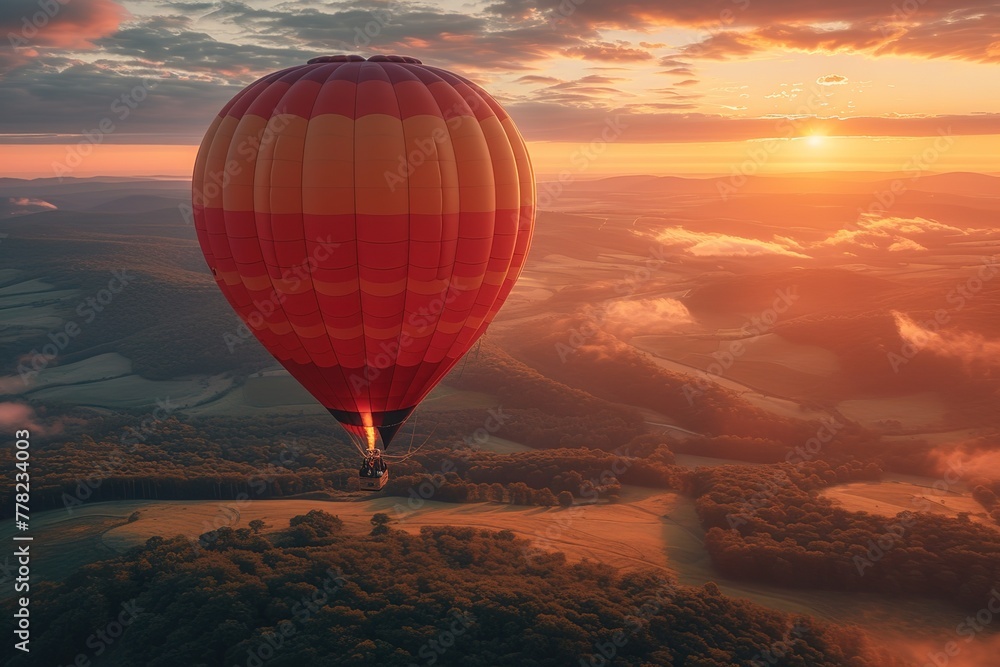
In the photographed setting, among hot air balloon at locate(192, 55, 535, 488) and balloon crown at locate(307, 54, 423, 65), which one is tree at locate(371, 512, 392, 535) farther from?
balloon crown at locate(307, 54, 423, 65)

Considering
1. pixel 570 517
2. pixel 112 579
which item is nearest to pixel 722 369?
pixel 570 517

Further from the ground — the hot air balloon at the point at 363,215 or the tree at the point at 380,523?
the hot air balloon at the point at 363,215

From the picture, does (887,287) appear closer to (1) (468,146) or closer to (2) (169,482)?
(2) (169,482)

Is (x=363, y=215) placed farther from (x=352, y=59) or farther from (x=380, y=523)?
(x=380, y=523)

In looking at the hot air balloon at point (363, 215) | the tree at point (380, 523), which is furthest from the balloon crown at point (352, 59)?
the tree at point (380, 523)

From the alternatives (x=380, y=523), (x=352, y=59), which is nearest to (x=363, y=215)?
(x=352, y=59)

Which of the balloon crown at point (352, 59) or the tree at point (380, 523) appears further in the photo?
the tree at point (380, 523)

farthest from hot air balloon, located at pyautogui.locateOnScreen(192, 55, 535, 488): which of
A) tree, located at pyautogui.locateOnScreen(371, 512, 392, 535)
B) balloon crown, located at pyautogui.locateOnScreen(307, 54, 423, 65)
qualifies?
tree, located at pyautogui.locateOnScreen(371, 512, 392, 535)

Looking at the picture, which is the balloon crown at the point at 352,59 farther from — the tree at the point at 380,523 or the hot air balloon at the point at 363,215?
the tree at the point at 380,523
